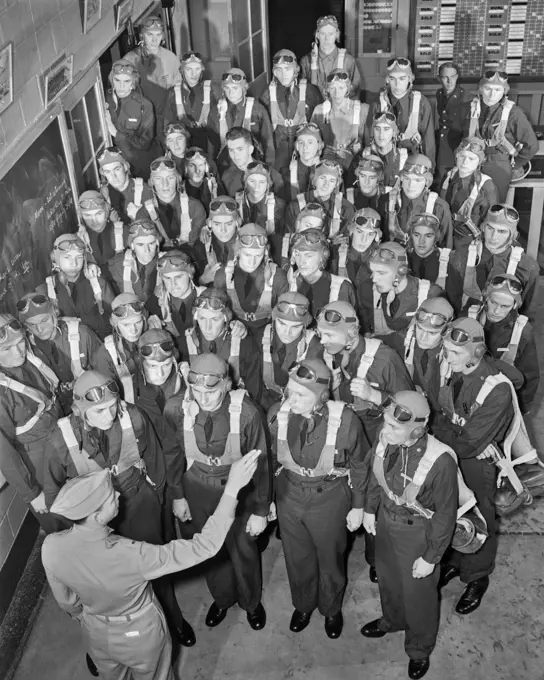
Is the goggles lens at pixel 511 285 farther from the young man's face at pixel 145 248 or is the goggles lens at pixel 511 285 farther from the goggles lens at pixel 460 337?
the young man's face at pixel 145 248

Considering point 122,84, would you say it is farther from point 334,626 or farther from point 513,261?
point 334,626

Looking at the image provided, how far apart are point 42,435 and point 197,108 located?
5364mm

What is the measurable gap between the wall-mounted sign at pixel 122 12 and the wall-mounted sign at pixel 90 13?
805 millimetres

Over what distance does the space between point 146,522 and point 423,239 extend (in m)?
3.48

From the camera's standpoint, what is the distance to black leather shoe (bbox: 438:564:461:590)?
18.6ft

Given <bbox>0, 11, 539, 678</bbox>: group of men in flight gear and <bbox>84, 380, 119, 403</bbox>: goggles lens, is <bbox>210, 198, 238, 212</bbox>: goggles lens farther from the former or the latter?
<bbox>84, 380, 119, 403</bbox>: goggles lens

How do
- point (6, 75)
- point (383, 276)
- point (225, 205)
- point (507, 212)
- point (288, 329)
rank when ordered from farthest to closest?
point (225, 205) → point (507, 212) → point (383, 276) → point (6, 75) → point (288, 329)

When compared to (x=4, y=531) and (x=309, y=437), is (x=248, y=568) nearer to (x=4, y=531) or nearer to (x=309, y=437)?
(x=309, y=437)

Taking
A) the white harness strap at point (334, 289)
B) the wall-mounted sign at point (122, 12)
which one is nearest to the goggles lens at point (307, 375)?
the white harness strap at point (334, 289)

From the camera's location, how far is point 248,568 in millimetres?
5258

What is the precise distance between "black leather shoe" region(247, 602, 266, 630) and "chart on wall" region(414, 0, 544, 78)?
992 cm

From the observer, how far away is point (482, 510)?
208 inches

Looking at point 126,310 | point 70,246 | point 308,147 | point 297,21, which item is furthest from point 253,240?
point 297,21

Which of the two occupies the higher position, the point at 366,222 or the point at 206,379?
the point at 206,379
